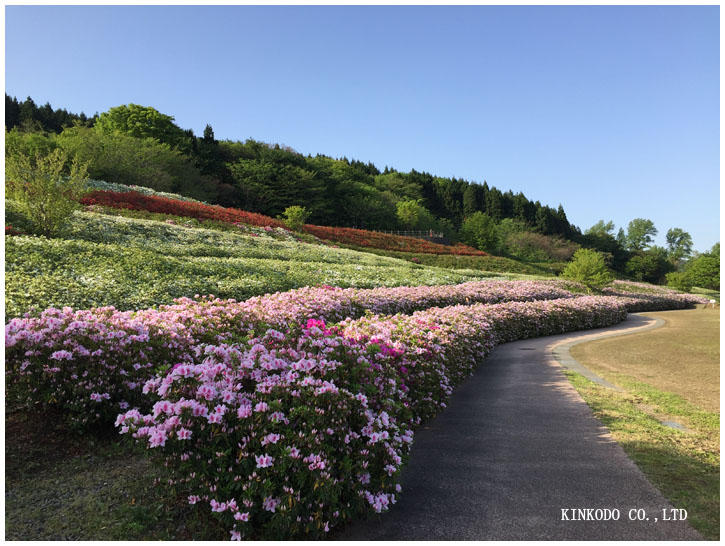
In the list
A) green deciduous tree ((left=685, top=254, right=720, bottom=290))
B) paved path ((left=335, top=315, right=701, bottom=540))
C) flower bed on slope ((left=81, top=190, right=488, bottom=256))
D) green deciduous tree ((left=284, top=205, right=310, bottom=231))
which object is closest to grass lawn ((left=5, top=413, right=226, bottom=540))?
paved path ((left=335, top=315, right=701, bottom=540))

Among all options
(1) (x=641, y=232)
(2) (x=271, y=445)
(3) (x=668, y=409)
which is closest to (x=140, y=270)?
(2) (x=271, y=445)

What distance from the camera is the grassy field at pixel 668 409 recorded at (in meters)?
3.91

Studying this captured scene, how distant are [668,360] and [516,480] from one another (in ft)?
25.4

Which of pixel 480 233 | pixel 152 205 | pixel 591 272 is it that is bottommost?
pixel 591 272

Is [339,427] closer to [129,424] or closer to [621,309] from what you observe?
[129,424]

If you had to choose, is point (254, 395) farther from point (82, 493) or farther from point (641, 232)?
point (641, 232)

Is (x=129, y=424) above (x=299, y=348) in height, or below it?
below

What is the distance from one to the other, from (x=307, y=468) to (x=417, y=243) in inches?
1487

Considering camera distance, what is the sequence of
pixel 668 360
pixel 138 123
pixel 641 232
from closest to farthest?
pixel 668 360 < pixel 138 123 < pixel 641 232

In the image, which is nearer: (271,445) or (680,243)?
(271,445)

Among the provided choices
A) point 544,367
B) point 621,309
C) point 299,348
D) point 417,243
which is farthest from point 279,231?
point 299,348

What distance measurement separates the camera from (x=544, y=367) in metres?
8.99

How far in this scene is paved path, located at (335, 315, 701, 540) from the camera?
10.8 ft

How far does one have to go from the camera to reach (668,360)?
31.3ft
